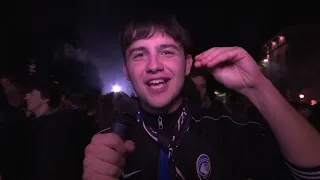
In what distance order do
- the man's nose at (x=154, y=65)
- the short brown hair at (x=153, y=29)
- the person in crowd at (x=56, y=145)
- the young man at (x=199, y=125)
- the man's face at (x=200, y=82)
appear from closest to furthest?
the young man at (x=199, y=125)
the man's nose at (x=154, y=65)
the short brown hair at (x=153, y=29)
the person in crowd at (x=56, y=145)
the man's face at (x=200, y=82)

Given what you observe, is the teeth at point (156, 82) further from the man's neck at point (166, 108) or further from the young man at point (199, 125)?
the man's neck at point (166, 108)

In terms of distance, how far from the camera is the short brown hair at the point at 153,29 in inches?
68.2

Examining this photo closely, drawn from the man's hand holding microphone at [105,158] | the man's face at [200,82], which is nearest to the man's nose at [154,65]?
the man's hand holding microphone at [105,158]

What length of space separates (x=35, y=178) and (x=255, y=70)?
2.67m

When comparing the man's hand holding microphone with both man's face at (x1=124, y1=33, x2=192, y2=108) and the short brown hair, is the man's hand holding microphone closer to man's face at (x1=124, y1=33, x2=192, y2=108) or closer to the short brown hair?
man's face at (x1=124, y1=33, x2=192, y2=108)

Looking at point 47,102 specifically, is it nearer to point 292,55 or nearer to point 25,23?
point 25,23

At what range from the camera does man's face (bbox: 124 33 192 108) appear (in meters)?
1.66

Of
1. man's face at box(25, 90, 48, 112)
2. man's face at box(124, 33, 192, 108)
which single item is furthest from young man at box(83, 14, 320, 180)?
man's face at box(25, 90, 48, 112)

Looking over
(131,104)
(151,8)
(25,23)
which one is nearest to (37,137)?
(131,104)

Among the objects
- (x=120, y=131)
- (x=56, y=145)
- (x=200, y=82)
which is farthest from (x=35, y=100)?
(x=120, y=131)

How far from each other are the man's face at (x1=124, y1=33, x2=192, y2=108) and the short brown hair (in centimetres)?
4

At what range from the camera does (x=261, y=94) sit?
59.4 inches

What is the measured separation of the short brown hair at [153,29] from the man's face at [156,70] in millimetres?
35

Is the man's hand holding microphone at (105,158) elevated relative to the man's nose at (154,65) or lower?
lower
